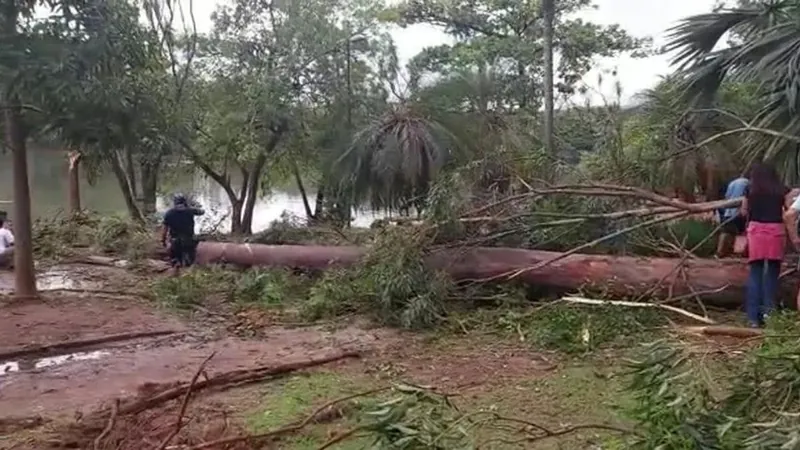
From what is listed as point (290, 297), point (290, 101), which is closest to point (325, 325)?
point (290, 297)

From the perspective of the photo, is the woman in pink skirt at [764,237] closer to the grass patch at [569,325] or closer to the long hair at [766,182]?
the long hair at [766,182]

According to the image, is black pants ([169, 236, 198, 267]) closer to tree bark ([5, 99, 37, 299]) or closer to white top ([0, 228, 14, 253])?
tree bark ([5, 99, 37, 299])

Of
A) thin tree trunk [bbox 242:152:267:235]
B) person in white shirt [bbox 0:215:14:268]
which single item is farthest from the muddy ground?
thin tree trunk [bbox 242:152:267:235]

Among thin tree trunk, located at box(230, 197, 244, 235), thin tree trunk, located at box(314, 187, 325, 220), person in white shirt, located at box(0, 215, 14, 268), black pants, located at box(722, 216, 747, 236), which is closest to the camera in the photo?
black pants, located at box(722, 216, 747, 236)

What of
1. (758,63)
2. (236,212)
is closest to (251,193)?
(236,212)

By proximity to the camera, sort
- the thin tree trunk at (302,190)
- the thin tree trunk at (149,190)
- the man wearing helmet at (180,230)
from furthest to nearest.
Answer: the thin tree trunk at (149,190) → the thin tree trunk at (302,190) → the man wearing helmet at (180,230)

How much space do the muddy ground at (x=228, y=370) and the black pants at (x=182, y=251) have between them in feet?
7.01

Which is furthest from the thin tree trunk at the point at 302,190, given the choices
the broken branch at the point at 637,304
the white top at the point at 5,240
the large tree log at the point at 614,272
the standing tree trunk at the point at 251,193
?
the broken branch at the point at 637,304

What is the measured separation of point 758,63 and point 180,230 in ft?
24.4

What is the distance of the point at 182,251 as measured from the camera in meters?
11.1

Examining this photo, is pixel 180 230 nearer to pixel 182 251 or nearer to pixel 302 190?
pixel 182 251

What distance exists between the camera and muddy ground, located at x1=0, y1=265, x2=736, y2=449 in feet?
16.1

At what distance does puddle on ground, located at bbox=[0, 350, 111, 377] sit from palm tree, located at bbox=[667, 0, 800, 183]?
222 inches

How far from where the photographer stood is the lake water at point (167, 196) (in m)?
15.7
